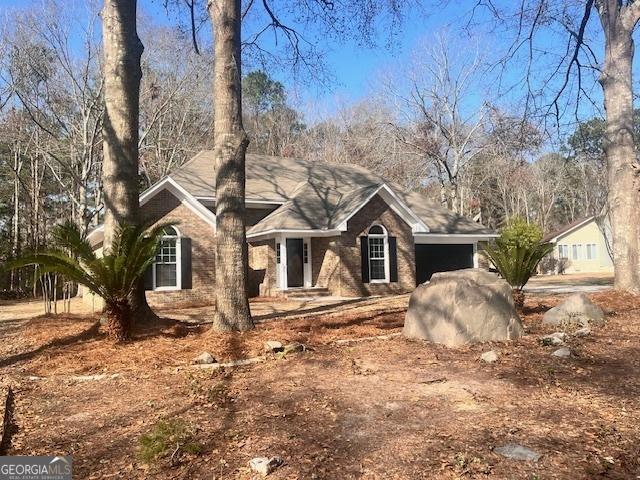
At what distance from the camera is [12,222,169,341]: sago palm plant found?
738cm

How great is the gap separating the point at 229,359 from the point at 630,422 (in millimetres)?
4427

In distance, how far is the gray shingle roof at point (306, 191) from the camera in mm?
18859

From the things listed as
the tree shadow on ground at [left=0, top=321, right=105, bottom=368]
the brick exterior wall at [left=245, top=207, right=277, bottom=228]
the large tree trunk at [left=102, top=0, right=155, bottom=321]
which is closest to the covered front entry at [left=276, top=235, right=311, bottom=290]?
the brick exterior wall at [left=245, top=207, right=277, bottom=228]

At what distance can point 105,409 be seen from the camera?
4.80 m

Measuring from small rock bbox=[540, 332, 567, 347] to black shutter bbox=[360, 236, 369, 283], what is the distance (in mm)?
11406

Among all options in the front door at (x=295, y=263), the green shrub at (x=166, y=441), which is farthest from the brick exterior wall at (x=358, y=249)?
the green shrub at (x=166, y=441)

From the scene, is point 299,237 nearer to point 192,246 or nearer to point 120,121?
point 192,246

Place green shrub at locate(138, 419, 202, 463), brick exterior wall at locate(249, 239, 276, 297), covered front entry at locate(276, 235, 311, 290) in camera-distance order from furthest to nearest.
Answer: brick exterior wall at locate(249, 239, 276, 297) → covered front entry at locate(276, 235, 311, 290) → green shrub at locate(138, 419, 202, 463)

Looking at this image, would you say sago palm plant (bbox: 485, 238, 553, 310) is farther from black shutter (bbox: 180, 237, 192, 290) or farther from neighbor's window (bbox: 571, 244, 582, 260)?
neighbor's window (bbox: 571, 244, 582, 260)

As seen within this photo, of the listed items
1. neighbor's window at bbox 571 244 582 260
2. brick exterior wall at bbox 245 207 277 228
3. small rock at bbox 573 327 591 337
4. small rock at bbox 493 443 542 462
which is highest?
brick exterior wall at bbox 245 207 277 228

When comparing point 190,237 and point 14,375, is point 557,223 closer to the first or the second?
point 190,237

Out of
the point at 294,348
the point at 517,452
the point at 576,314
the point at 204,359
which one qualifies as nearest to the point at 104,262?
the point at 204,359

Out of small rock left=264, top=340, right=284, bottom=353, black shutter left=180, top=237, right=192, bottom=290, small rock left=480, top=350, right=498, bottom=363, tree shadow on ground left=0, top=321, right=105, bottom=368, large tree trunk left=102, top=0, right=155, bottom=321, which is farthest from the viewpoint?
black shutter left=180, top=237, right=192, bottom=290

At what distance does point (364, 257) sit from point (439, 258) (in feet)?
17.0
